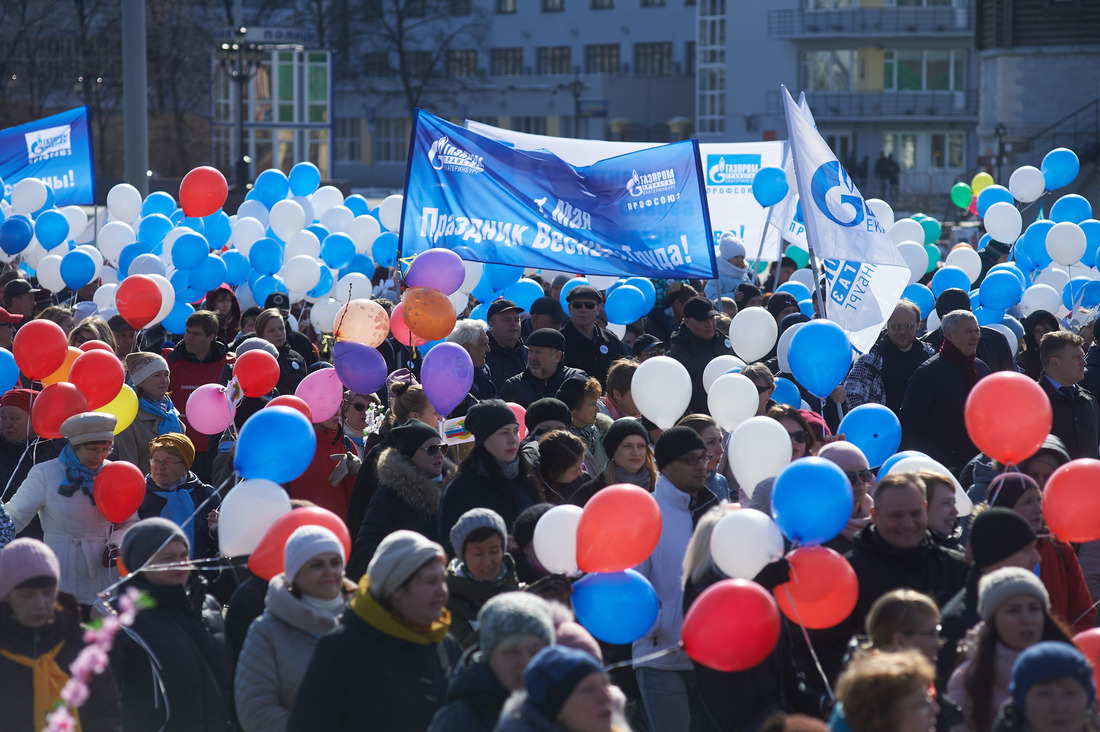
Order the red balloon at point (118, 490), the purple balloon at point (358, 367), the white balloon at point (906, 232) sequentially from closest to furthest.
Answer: the red balloon at point (118, 490)
the purple balloon at point (358, 367)
the white balloon at point (906, 232)

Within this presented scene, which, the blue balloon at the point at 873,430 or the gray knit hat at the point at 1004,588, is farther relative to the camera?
the blue balloon at the point at 873,430

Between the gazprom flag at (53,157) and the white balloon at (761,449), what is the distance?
10277 mm

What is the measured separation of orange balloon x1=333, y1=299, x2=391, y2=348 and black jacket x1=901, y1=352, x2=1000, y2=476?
3024 mm

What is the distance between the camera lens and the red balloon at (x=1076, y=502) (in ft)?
15.8

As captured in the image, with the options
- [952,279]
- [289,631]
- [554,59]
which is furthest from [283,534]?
[554,59]

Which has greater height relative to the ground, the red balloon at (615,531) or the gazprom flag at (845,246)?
the gazprom flag at (845,246)

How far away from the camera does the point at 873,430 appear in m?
6.22

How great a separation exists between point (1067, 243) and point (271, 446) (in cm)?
817

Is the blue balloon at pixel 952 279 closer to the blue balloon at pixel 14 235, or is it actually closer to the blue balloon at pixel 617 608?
the blue balloon at pixel 617 608

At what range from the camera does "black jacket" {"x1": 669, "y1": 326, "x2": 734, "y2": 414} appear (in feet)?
28.8

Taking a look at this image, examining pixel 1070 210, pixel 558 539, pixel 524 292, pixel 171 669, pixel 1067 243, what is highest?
pixel 1070 210

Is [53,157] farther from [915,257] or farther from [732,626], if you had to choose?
[732,626]

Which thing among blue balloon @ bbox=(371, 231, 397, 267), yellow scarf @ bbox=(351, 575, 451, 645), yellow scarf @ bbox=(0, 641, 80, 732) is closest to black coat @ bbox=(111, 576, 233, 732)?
yellow scarf @ bbox=(0, 641, 80, 732)

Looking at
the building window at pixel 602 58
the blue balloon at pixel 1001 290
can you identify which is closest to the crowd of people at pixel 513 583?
the blue balloon at pixel 1001 290
